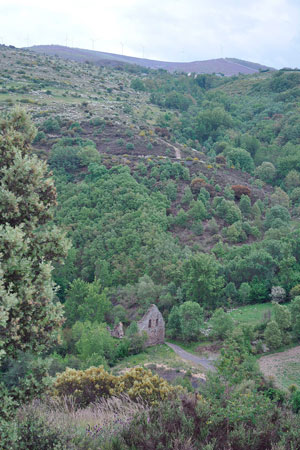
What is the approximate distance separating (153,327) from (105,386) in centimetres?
1135

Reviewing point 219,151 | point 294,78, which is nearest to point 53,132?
point 219,151

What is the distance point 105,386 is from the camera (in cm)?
1307

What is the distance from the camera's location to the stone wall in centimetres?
2408

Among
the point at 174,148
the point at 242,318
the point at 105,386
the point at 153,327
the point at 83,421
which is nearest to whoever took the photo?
the point at 83,421

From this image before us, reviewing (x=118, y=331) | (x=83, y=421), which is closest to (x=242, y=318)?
(x=118, y=331)

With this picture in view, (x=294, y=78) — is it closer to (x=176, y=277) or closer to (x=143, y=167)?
(x=143, y=167)

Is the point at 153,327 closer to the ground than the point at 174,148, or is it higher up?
closer to the ground

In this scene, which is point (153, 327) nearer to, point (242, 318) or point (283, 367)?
point (242, 318)

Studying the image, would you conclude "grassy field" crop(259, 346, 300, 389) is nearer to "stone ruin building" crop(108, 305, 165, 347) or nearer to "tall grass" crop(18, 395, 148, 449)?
"stone ruin building" crop(108, 305, 165, 347)

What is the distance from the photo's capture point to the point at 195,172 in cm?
4516

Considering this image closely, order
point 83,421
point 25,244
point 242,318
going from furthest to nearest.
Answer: point 242,318
point 83,421
point 25,244

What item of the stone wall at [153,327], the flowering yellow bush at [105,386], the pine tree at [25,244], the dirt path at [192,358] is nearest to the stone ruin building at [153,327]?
the stone wall at [153,327]

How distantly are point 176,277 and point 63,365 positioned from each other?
1228cm

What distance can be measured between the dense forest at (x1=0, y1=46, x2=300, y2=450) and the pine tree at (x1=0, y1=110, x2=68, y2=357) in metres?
0.04
